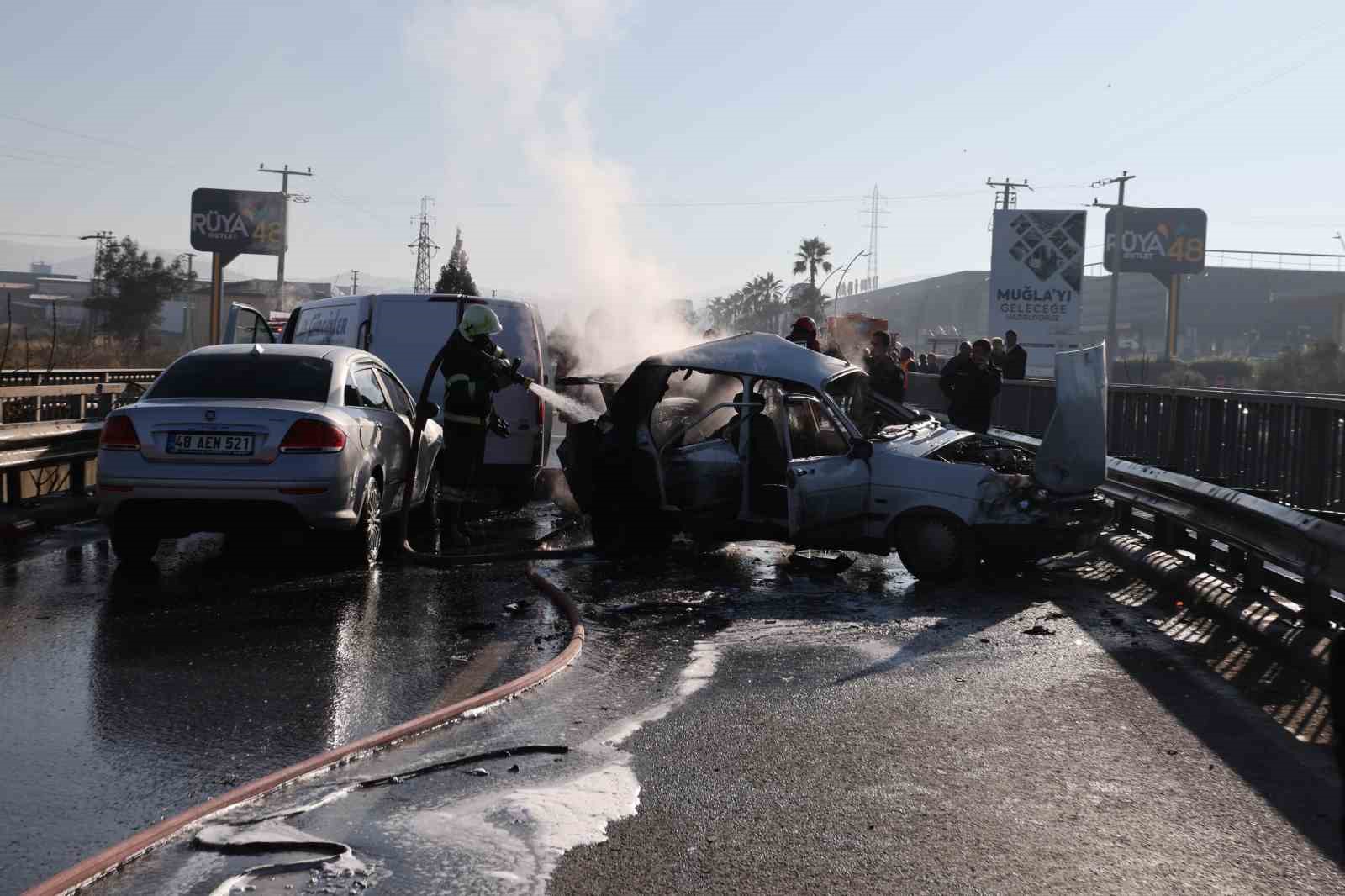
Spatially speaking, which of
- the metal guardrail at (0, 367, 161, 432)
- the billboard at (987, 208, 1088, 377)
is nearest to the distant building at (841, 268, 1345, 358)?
the billboard at (987, 208, 1088, 377)

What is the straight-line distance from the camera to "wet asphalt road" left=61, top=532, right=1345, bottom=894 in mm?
4230

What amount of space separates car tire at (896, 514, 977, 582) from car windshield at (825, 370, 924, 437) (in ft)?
2.84

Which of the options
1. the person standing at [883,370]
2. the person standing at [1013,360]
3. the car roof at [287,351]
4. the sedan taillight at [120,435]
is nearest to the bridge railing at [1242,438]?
the person standing at [883,370]

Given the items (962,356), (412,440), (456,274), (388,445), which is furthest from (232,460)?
(456,274)

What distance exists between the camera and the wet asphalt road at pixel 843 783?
4230mm

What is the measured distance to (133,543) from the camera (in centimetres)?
1004

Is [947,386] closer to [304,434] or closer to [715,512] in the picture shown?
[715,512]

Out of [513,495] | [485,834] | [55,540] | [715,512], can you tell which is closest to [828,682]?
[485,834]

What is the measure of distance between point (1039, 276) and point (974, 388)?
48778mm

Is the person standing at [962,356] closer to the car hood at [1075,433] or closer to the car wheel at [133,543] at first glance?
the car hood at [1075,433]

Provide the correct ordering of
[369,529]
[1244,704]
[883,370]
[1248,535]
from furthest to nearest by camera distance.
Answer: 1. [883,370]
2. [369,529]
3. [1248,535]
4. [1244,704]

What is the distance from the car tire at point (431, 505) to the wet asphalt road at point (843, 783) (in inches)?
169

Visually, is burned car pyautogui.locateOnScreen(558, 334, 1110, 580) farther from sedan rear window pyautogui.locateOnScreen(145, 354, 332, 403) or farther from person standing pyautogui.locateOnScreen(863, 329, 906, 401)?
person standing pyautogui.locateOnScreen(863, 329, 906, 401)

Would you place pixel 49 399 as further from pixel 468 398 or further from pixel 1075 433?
pixel 1075 433
